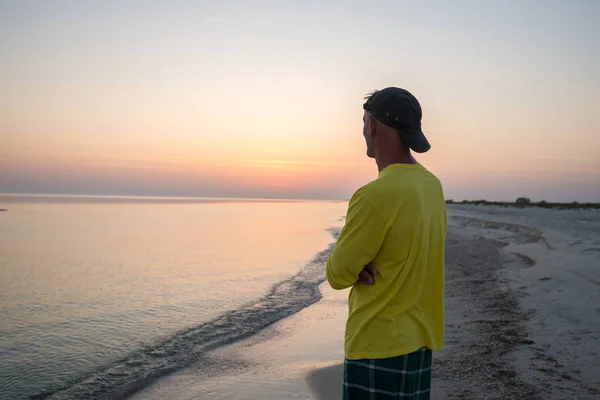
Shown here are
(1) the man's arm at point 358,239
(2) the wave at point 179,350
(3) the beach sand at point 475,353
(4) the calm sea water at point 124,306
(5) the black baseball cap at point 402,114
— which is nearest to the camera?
(1) the man's arm at point 358,239

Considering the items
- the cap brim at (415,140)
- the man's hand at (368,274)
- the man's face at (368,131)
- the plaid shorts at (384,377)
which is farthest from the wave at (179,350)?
the cap brim at (415,140)

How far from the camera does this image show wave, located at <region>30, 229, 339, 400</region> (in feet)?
19.0

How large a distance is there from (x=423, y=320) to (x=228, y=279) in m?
11.8

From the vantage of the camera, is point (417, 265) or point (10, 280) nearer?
point (417, 265)

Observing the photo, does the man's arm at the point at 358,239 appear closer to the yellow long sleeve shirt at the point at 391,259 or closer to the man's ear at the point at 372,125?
the yellow long sleeve shirt at the point at 391,259

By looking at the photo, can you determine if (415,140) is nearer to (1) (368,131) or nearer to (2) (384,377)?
(1) (368,131)

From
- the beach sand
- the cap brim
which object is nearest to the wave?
the beach sand

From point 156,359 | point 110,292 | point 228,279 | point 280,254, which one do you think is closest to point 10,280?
point 110,292

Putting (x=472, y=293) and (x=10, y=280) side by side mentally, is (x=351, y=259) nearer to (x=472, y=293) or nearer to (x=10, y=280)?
(x=472, y=293)

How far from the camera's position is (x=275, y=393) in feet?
17.8

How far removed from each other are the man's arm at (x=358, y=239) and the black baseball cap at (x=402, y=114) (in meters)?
0.40

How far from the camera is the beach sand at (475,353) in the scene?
4.79 metres

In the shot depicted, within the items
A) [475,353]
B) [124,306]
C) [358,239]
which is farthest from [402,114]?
[124,306]

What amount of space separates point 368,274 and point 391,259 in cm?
12
